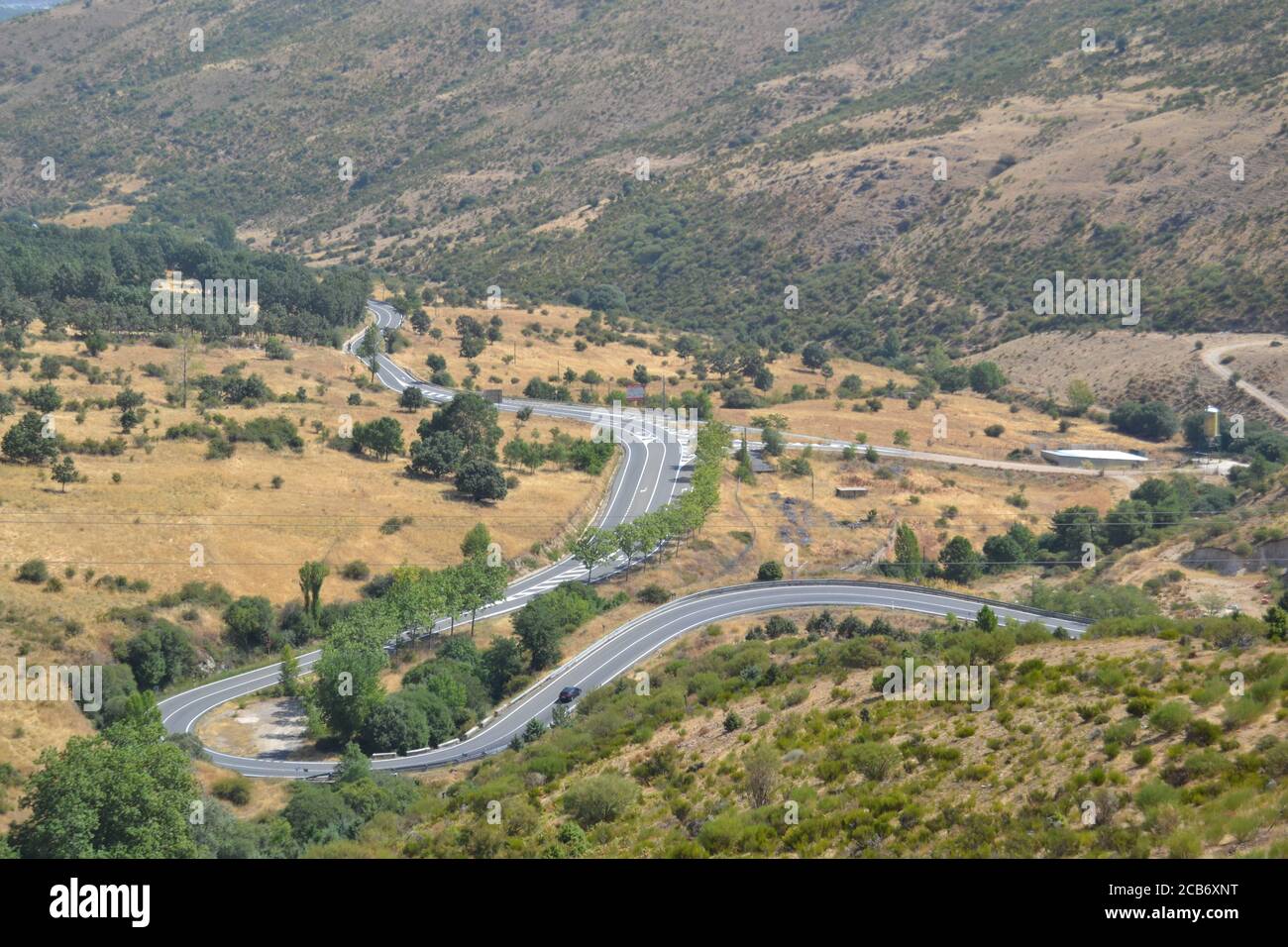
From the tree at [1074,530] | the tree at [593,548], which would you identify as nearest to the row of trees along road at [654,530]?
the tree at [593,548]

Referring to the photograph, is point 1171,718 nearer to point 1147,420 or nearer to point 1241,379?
point 1147,420

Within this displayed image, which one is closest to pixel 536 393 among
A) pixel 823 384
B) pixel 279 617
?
pixel 823 384

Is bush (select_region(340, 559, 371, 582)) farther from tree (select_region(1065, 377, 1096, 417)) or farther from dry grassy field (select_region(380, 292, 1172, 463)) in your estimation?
tree (select_region(1065, 377, 1096, 417))

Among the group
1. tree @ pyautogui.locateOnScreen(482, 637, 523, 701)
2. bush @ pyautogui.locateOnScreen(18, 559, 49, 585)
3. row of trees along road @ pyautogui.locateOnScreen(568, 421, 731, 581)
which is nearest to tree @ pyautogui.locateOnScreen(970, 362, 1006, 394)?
row of trees along road @ pyautogui.locateOnScreen(568, 421, 731, 581)

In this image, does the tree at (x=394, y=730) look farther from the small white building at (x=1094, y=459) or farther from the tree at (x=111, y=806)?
the small white building at (x=1094, y=459)

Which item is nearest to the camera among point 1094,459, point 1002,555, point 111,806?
point 111,806

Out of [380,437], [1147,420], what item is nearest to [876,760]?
[380,437]

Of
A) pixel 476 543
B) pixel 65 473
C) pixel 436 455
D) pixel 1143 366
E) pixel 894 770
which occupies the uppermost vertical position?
pixel 1143 366
